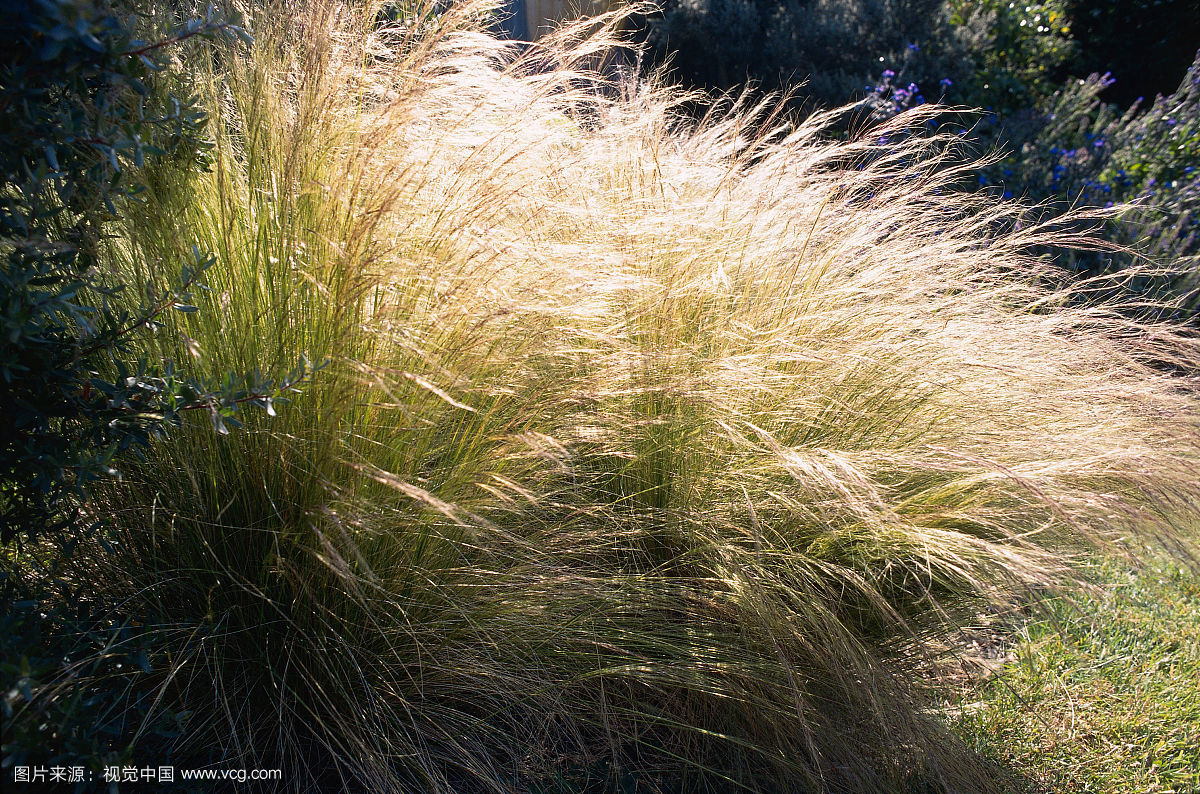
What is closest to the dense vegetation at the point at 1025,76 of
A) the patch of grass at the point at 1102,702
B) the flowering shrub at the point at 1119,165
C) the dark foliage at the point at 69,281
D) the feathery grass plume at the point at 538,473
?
the flowering shrub at the point at 1119,165

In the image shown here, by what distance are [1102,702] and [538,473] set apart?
214cm

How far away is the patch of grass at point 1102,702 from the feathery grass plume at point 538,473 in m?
0.45

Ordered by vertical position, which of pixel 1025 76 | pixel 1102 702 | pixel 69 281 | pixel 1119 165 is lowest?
pixel 1102 702

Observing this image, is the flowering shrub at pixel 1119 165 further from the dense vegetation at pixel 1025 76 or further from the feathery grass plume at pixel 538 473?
the feathery grass plume at pixel 538 473

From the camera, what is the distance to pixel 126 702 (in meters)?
1.73

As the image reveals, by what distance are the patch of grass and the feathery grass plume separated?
0.45m

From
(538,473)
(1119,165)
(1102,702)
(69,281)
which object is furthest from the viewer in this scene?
(1119,165)

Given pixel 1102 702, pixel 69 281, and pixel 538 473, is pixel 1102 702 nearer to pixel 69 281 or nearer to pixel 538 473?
pixel 538 473

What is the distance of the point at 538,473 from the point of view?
2154mm

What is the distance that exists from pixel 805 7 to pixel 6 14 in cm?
949

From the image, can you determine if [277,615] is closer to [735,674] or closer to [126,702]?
[126,702]

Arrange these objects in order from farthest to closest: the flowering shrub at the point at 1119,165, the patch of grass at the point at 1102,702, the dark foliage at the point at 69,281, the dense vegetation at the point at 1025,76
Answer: the dense vegetation at the point at 1025,76, the flowering shrub at the point at 1119,165, the patch of grass at the point at 1102,702, the dark foliage at the point at 69,281

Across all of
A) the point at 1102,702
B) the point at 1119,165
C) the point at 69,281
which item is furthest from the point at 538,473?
the point at 1119,165

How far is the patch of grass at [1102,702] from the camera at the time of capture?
→ 2521 mm
